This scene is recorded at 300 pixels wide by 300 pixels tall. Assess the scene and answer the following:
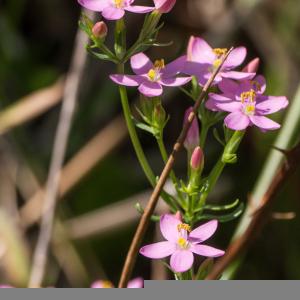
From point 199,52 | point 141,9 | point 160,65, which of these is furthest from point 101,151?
point 141,9

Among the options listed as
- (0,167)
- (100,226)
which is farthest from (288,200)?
(0,167)

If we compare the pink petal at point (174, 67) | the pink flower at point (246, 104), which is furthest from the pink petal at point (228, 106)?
the pink petal at point (174, 67)

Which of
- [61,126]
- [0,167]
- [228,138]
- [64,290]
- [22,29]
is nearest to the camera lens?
[64,290]

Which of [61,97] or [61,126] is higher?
[61,97]

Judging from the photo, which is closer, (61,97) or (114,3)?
(114,3)

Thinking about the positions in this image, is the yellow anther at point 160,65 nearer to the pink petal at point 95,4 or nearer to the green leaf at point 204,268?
the pink petal at point 95,4

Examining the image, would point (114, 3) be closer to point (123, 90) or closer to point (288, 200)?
point (123, 90)

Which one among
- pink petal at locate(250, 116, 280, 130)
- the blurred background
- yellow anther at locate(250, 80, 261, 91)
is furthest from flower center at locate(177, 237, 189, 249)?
the blurred background

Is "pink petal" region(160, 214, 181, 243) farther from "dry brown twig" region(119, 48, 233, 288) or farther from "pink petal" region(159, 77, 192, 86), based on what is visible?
"pink petal" region(159, 77, 192, 86)

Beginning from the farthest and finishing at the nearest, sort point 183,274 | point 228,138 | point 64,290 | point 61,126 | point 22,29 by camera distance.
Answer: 1. point 22,29
2. point 61,126
3. point 228,138
4. point 183,274
5. point 64,290
